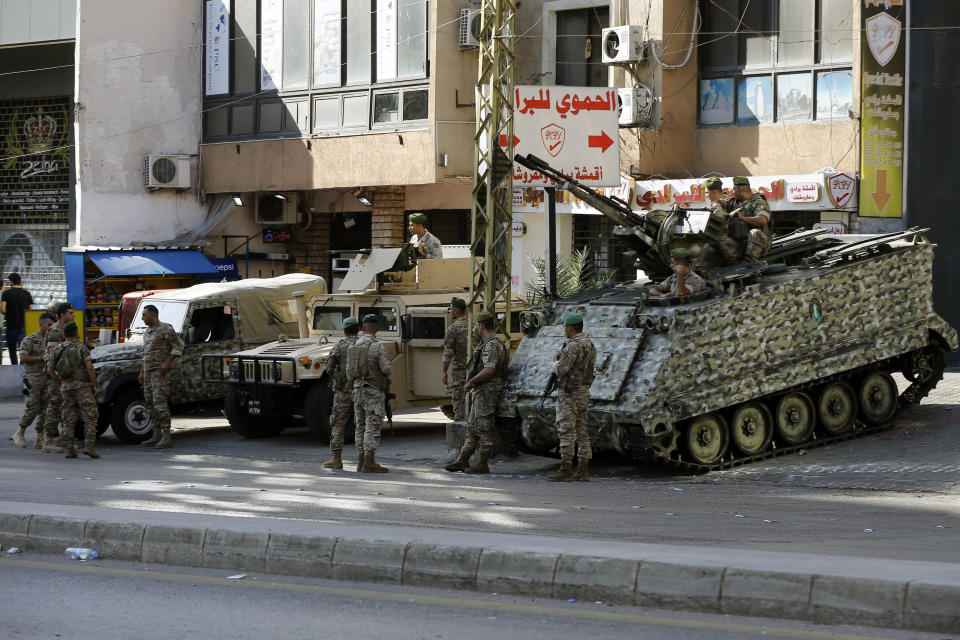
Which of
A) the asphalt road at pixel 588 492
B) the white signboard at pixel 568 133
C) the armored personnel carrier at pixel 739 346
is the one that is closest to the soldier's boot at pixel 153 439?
the asphalt road at pixel 588 492

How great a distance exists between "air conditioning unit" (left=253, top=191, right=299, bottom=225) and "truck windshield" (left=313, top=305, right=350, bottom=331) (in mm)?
10948

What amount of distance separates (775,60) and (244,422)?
35.8 ft

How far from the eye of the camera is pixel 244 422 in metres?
18.3

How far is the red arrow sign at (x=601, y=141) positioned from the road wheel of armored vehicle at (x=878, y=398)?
4.22 meters

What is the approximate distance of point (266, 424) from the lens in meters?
18.5

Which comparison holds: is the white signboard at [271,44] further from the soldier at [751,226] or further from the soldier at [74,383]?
the soldier at [751,226]

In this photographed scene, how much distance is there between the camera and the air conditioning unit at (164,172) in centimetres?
2875

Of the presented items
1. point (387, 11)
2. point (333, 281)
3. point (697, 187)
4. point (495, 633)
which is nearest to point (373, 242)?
point (333, 281)

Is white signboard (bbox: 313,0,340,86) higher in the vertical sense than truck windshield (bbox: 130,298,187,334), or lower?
higher

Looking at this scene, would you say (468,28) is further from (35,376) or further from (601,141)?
(35,376)

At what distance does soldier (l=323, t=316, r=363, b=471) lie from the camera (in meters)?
15.0

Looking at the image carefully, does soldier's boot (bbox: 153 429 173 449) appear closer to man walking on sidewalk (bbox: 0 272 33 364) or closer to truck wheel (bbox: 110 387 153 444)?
truck wheel (bbox: 110 387 153 444)

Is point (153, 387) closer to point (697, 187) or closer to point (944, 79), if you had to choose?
point (697, 187)

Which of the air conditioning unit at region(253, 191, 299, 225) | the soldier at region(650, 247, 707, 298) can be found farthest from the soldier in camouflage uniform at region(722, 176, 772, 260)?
the air conditioning unit at region(253, 191, 299, 225)
